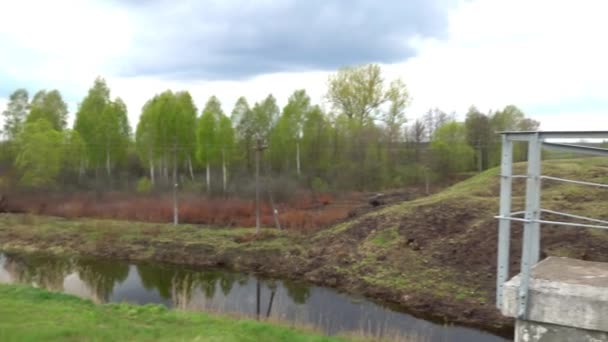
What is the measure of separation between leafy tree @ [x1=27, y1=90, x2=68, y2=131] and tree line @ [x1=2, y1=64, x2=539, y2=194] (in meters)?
0.09

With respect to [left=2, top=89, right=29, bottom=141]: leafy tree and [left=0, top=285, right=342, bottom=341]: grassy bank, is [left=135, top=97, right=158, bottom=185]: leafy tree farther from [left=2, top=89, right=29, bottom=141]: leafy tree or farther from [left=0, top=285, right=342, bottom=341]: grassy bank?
[left=0, top=285, right=342, bottom=341]: grassy bank

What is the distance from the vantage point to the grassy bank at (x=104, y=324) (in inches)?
285

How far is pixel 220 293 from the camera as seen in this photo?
1827 centimetres

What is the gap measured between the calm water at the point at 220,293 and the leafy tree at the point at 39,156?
14.8 m

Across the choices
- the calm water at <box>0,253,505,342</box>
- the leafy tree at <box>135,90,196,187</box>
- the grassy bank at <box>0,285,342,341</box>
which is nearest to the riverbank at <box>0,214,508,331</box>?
the calm water at <box>0,253,505,342</box>

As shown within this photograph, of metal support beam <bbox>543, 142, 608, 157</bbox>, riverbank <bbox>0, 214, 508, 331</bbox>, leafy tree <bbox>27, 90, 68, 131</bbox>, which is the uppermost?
leafy tree <bbox>27, 90, 68, 131</bbox>

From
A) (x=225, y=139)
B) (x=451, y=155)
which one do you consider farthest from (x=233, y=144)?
(x=451, y=155)

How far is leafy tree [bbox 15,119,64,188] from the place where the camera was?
121 feet

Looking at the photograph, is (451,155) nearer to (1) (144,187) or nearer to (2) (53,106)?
(1) (144,187)

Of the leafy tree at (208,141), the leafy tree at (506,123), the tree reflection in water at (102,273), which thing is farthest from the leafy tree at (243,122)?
the tree reflection in water at (102,273)

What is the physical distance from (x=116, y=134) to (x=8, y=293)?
108 feet

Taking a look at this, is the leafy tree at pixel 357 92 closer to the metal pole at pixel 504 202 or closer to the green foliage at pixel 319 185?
the green foliage at pixel 319 185

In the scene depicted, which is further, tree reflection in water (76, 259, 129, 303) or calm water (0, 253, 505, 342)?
tree reflection in water (76, 259, 129, 303)

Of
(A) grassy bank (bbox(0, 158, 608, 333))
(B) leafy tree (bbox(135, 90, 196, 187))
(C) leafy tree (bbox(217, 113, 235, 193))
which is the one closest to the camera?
(A) grassy bank (bbox(0, 158, 608, 333))
